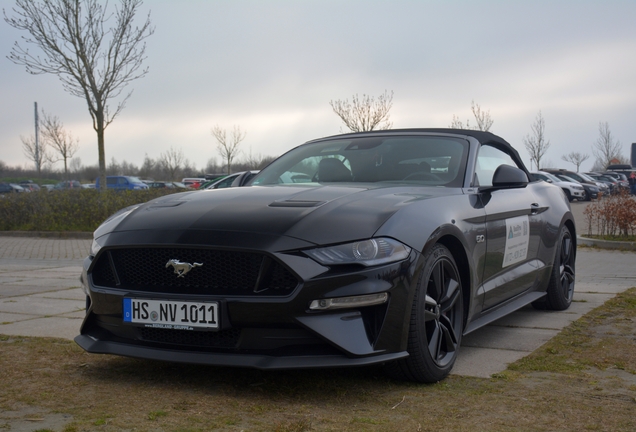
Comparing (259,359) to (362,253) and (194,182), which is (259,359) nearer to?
(362,253)

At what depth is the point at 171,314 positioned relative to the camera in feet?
11.1

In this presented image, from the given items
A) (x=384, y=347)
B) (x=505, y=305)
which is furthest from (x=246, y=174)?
(x=384, y=347)

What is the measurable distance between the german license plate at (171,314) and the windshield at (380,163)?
150cm

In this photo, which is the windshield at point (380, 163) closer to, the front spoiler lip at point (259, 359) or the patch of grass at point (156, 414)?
the front spoiler lip at point (259, 359)

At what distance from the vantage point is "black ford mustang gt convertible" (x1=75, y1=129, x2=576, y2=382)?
324 centimetres

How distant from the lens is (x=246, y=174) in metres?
5.54

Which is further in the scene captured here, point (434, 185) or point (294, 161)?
point (294, 161)

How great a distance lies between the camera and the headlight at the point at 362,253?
3.25 meters

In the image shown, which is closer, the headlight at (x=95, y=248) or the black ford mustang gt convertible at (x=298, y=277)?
the black ford mustang gt convertible at (x=298, y=277)

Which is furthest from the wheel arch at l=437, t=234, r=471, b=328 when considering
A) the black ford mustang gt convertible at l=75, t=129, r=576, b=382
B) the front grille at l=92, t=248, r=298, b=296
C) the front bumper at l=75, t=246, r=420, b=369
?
the front grille at l=92, t=248, r=298, b=296

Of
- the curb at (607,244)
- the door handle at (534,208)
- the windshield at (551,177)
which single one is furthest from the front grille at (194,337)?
the windshield at (551,177)

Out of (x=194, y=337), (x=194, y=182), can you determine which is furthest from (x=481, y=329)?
(x=194, y=182)

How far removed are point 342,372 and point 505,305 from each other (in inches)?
61.3

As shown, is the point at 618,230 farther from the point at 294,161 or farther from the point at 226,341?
the point at 226,341
